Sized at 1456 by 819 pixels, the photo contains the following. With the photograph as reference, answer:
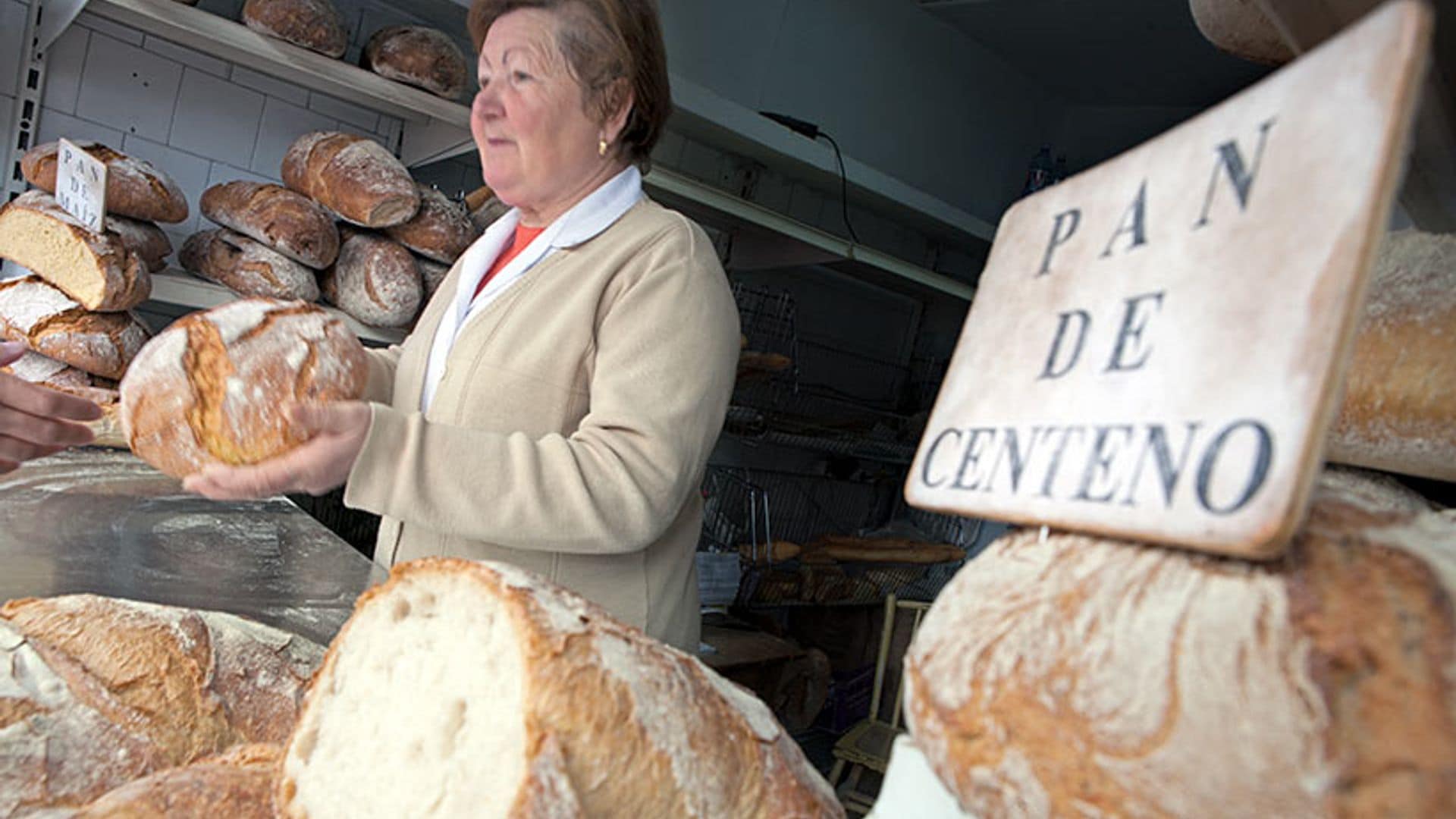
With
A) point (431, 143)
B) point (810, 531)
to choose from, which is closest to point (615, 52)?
point (431, 143)

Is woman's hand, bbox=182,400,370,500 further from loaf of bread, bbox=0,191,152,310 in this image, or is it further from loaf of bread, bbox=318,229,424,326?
loaf of bread, bbox=318,229,424,326

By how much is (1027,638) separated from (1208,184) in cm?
19

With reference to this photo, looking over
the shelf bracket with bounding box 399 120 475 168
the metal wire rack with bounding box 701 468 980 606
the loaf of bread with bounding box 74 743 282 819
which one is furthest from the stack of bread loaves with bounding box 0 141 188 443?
the metal wire rack with bounding box 701 468 980 606

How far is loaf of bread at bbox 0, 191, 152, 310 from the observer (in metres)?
2.03

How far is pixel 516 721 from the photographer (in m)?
0.49

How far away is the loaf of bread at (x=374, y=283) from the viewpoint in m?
2.41

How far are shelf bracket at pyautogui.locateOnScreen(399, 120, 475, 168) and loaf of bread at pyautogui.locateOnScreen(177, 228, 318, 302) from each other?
20.9 inches

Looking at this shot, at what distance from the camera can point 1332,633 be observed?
0.98ft

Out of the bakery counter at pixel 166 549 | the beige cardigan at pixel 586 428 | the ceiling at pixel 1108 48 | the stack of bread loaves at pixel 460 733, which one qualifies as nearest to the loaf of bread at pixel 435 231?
the bakery counter at pixel 166 549

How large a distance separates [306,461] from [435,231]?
66.0 inches

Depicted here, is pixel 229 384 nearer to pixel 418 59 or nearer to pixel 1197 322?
pixel 1197 322

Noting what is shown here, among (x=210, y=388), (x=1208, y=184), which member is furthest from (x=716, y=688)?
(x=210, y=388)

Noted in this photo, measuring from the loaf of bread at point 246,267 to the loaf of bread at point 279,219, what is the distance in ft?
0.08

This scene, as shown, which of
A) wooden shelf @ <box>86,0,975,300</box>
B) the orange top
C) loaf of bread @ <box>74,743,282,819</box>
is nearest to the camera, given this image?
loaf of bread @ <box>74,743,282,819</box>
